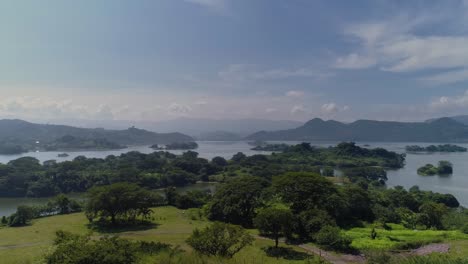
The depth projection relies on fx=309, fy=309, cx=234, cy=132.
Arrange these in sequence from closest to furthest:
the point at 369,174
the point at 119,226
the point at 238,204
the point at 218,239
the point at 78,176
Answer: the point at 218,239, the point at 119,226, the point at 238,204, the point at 78,176, the point at 369,174

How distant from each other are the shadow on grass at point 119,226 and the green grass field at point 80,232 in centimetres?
43

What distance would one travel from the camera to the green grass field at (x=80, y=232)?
61.6 feet

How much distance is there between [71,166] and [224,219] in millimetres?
42876

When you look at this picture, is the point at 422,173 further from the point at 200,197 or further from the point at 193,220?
the point at 193,220

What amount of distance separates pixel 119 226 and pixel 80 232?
3.04m

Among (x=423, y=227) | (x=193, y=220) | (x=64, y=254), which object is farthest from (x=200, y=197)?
(x=64, y=254)

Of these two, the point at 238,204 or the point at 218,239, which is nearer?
the point at 218,239

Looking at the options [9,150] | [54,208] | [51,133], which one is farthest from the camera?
[51,133]

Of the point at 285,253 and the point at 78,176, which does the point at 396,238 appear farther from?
the point at 78,176

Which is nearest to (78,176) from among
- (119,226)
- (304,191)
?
(119,226)

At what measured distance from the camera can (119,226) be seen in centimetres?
2605

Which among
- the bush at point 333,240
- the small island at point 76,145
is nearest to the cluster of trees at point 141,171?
the bush at point 333,240

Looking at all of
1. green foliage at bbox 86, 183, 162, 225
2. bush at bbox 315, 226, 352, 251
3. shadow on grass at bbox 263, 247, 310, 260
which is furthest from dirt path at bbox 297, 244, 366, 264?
green foliage at bbox 86, 183, 162, 225

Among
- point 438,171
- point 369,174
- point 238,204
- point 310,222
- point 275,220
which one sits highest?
point 275,220
